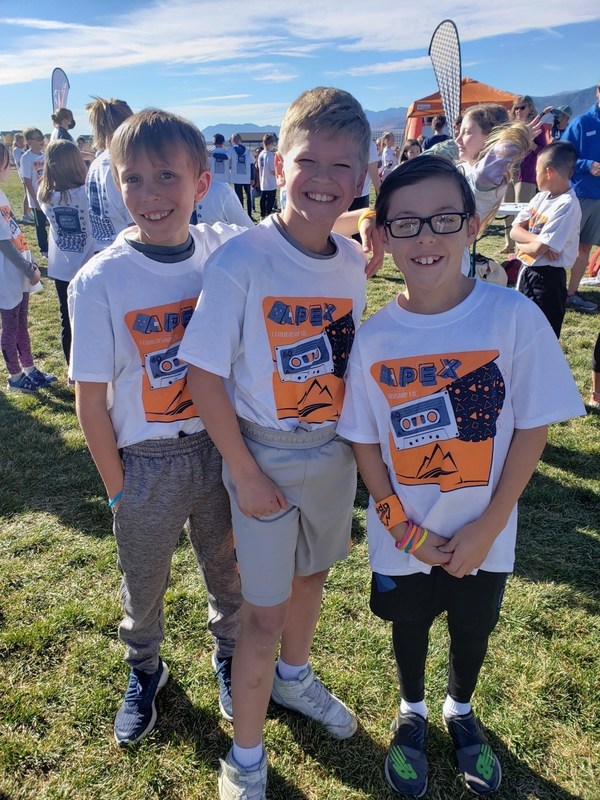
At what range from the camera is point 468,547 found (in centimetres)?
152

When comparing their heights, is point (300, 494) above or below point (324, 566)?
above

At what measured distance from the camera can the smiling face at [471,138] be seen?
342 centimetres

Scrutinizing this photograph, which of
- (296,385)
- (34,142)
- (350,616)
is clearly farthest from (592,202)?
(34,142)

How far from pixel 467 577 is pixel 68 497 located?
2.66m

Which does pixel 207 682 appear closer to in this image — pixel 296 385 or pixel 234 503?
pixel 234 503

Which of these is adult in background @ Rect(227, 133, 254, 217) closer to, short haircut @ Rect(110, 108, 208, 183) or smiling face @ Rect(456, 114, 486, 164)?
smiling face @ Rect(456, 114, 486, 164)

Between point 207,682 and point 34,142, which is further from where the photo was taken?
point 34,142

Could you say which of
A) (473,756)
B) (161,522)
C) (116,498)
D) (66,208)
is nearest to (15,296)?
(66,208)

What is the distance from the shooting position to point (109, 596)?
Result: 105 inches

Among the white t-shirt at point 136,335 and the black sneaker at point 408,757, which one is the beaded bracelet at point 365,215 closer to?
the white t-shirt at point 136,335

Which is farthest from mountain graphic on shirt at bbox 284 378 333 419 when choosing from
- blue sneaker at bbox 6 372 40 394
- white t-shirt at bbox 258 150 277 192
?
white t-shirt at bbox 258 150 277 192

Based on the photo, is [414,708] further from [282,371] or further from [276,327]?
[276,327]

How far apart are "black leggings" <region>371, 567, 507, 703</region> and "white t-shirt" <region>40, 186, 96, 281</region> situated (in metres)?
3.67

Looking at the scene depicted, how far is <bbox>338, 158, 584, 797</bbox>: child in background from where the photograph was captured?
148cm
